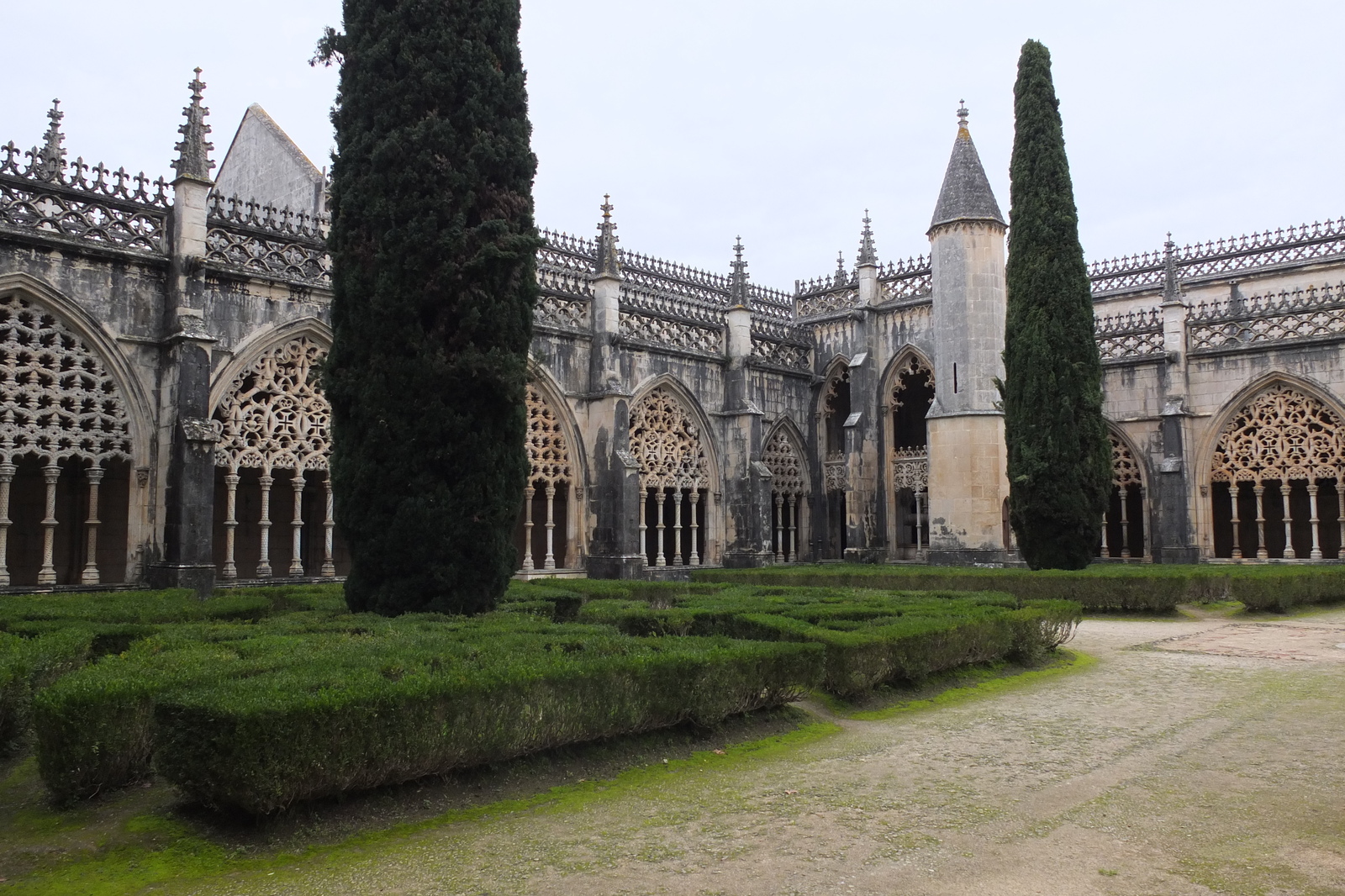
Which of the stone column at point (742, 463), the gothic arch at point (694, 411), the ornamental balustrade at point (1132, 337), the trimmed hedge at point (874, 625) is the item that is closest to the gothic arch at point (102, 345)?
the trimmed hedge at point (874, 625)

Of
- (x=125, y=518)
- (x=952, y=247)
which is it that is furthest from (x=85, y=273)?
(x=952, y=247)

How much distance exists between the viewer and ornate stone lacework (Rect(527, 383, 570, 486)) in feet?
61.2

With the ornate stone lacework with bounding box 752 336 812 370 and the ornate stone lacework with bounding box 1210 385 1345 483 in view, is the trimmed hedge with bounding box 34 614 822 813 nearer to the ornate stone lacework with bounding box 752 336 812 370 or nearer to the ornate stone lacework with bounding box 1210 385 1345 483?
the ornate stone lacework with bounding box 752 336 812 370

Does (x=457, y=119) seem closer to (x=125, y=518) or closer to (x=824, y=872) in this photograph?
(x=824, y=872)

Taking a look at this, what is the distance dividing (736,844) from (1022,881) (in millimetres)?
1210

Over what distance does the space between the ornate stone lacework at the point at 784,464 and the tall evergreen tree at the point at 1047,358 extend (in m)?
6.79

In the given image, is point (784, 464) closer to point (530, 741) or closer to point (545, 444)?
point (545, 444)

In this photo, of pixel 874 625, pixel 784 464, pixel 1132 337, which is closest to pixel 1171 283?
pixel 1132 337

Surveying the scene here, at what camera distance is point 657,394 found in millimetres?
20812

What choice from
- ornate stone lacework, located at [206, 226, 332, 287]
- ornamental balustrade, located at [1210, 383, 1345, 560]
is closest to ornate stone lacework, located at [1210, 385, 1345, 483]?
ornamental balustrade, located at [1210, 383, 1345, 560]

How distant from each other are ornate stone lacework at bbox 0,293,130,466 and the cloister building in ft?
0.13

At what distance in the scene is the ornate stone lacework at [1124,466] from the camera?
22.2m

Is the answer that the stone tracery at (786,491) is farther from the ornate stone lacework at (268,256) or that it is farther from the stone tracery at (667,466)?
the ornate stone lacework at (268,256)

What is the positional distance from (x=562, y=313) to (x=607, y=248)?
166cm
